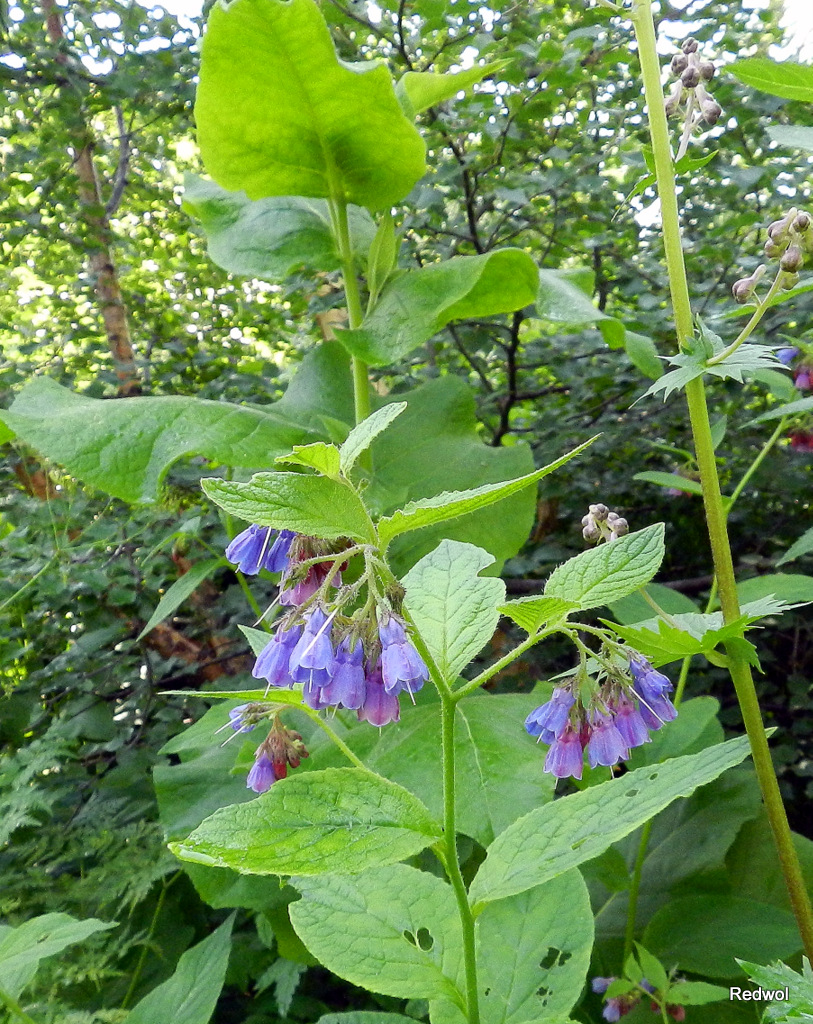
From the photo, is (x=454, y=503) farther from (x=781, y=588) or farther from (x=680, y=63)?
(x=781, y=588)

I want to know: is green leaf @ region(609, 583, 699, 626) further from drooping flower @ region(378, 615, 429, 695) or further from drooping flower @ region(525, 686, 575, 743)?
drooping flower @ region(378, 615, 429, 695)

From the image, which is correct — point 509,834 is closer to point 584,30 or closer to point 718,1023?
point 718,1023

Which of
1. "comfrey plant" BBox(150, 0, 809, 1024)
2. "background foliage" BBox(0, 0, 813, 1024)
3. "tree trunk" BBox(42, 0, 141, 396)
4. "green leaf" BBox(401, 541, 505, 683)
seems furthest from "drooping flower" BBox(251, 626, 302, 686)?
Result: "tree trunk" BBox(42, 0, 141, 396)

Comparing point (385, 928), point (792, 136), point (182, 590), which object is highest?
point (792, 136)

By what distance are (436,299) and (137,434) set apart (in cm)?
49

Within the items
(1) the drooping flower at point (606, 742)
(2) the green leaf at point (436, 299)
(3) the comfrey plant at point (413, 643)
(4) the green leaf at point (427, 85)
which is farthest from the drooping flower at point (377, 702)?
(4) the green leaf at point (427, 85)

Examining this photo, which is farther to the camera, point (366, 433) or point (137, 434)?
point (137, 434)

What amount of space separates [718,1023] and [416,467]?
98 cm

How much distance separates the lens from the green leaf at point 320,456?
50cm

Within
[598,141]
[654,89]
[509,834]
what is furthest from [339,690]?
[598,141]

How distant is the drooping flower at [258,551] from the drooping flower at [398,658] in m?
0.23

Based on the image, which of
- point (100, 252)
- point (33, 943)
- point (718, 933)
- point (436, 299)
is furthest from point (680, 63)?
point (100, 252)

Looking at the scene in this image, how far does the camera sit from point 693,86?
799 mm

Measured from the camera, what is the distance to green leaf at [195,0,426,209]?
1.02 meters
